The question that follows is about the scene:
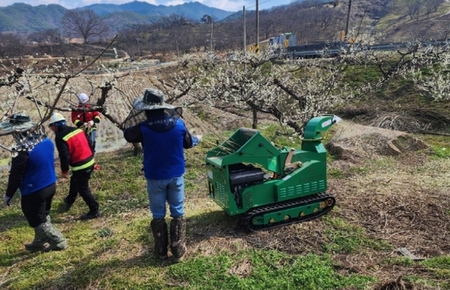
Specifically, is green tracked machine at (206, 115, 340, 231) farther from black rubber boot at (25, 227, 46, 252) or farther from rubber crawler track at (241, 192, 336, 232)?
black rubber boot at (25, 227, 46, 252)

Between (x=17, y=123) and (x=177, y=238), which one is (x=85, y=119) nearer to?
(x=17, y=123)

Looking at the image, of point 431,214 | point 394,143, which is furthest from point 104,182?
point 394,143

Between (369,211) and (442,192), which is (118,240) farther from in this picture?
(442,192)

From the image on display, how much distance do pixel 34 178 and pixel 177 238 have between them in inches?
74.0

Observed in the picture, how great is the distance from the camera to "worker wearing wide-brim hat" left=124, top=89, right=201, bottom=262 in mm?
3787

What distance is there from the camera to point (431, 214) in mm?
4953

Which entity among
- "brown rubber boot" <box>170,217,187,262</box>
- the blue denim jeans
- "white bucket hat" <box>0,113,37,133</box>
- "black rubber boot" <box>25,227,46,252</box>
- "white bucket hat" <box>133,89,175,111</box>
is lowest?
"black rubber boot" <box>25,227,46,252</box>

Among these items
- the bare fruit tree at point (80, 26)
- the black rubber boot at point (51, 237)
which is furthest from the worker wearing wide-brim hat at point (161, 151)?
the bare fruit tree at point (80, 26)

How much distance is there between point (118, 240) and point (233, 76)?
31.3ft

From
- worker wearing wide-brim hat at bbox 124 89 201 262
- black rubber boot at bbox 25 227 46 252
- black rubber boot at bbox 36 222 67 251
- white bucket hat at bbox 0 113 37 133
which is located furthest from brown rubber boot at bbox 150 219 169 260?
white bucket hat at bbox 0 113 37 133

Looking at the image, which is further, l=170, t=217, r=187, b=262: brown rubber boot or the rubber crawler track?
the rubber crawler track

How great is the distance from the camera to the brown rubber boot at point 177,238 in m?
4.04

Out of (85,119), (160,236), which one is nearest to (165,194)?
(160,236)

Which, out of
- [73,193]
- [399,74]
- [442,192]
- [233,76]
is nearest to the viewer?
[442,192]
